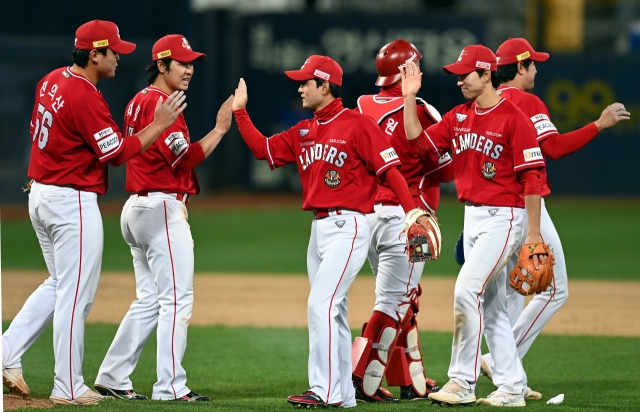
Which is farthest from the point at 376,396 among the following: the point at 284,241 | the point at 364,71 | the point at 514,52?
the point at 364,71

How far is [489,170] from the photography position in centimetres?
569

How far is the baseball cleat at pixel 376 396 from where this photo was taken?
19.8ft

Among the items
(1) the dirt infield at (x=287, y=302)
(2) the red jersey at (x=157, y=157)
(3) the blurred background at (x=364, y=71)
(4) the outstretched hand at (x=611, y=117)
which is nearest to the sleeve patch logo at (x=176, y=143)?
(2) the red jersey at (x=157, y=157)

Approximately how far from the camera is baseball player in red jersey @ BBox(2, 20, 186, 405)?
5426mm

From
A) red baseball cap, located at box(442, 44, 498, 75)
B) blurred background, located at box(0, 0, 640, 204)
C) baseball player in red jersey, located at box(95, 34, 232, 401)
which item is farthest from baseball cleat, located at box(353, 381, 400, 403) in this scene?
blurred background, located at box(0, 0, 640, 204)

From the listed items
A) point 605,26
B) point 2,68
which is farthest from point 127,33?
point 605,26

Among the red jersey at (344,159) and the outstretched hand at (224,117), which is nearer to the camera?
the red jersey at (344,159)

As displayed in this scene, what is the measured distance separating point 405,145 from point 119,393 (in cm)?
243

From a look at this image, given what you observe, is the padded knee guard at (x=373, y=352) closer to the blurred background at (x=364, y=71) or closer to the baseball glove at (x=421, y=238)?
the baseball glove at (x=421, y=238)

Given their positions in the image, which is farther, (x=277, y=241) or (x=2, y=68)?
(x=2, y=68)

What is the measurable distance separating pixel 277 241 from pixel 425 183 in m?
10.5

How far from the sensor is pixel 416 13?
24.0 metres

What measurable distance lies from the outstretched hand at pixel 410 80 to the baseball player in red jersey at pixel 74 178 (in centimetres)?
138

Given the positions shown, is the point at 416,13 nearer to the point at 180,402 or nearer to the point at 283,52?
the point at 283,52
